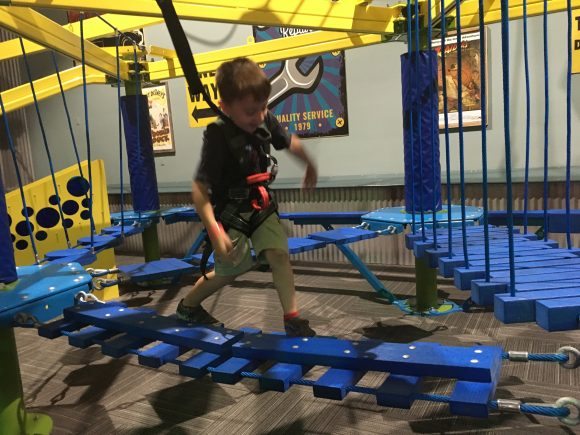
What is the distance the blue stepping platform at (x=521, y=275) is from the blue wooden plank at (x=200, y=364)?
72 cm

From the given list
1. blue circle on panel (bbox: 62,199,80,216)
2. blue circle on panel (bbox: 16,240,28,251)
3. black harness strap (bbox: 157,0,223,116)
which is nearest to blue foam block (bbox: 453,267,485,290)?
black harness strap (bbox: 157,0,223,116)

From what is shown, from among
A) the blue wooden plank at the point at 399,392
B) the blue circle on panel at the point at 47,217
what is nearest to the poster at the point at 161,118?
the blue circle on panel at the point at 47,217

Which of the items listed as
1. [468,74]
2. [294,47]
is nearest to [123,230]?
[294,47]

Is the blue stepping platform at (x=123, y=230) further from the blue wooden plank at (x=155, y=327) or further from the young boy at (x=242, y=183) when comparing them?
the young boy at (x=242, y=183)

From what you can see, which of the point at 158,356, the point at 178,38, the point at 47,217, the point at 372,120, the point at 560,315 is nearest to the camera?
the point at 560,315

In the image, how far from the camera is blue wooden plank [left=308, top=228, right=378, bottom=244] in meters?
2.78

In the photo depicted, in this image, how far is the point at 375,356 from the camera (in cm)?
126

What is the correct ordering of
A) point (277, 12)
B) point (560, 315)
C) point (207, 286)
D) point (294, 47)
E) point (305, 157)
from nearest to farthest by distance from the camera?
point (560, 315)
point (305, 157)
point (207, 286)
point (277, 12)
point (294, 47)

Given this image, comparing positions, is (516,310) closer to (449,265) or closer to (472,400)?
(472,400)

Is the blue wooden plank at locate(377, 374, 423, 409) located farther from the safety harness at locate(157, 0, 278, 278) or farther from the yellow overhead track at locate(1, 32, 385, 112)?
the yellow overhead track at locate(1, 32, 385, 112)

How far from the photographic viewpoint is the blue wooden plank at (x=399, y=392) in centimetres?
116

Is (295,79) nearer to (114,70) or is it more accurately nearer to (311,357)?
(114,70)

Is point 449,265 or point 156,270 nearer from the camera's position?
point 449,265

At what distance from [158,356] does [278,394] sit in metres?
0.64
